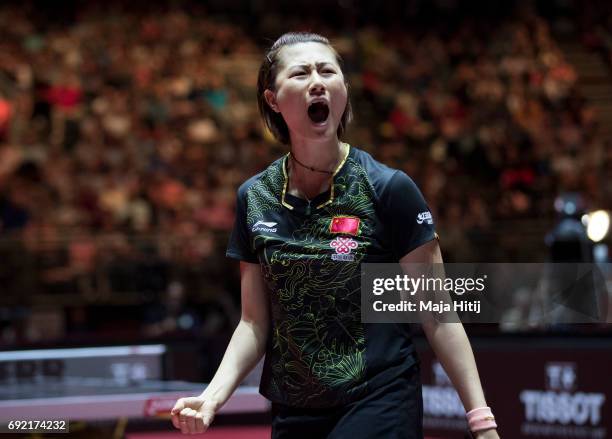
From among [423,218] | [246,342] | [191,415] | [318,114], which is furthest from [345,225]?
[191,415]

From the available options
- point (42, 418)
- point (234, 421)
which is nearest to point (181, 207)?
point (234, 421)

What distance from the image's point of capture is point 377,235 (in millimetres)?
2352

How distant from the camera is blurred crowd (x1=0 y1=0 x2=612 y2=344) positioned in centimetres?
969

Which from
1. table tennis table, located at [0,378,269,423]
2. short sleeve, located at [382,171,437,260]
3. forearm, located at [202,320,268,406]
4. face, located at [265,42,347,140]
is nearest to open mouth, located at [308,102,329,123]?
face, located at [265,42,347,140]

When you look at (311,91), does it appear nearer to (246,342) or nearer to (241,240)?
(241,240)

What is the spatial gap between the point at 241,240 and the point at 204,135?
30.5 feet

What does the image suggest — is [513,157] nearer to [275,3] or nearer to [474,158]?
[474,158]

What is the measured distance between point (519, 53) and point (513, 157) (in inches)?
93.4

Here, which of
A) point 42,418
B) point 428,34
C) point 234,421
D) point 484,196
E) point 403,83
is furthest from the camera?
point 428,34

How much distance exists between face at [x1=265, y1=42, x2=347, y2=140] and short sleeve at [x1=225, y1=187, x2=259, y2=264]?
248 mm

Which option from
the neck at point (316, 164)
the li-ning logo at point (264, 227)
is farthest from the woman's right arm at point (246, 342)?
the neck at point (316, 164)

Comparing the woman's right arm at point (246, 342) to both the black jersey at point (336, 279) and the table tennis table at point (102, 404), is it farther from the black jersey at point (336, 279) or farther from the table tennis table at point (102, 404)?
the table tennis table at point (102, 404)

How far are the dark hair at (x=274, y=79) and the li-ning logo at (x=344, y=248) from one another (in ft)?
1.12

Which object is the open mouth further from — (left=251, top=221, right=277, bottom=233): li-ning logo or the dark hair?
(left=251, top=221, right=277, bottom=233): li-ning logo
